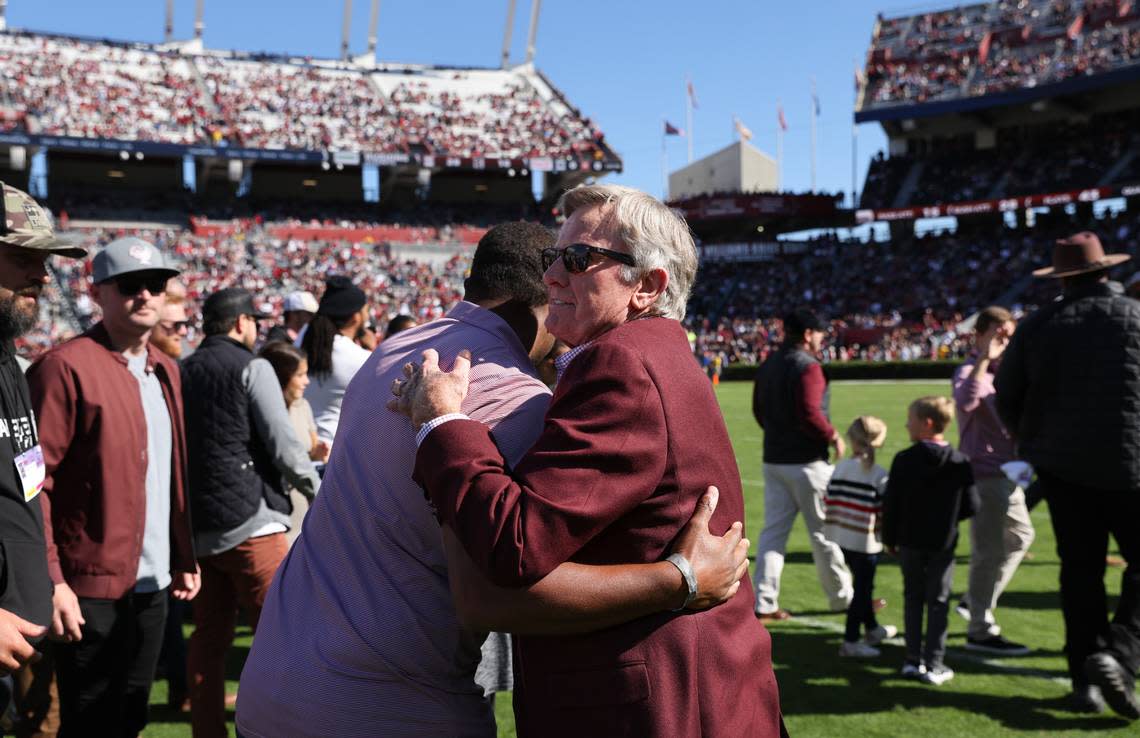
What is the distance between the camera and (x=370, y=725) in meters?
1.99

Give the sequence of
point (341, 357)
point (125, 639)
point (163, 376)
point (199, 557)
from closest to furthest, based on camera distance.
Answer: point (125, 639) < point (163, 376) < point (199, 557) < point (341, 357)

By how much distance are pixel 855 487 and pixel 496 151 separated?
4937 centimetres

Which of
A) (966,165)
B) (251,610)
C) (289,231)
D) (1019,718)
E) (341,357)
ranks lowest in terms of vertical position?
(1019,718)

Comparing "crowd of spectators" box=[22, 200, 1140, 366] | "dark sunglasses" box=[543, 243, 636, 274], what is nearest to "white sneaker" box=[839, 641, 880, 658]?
"dark sunglasses" box=[543, 243, 636, 274]

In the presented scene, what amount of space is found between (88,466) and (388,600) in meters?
1.97

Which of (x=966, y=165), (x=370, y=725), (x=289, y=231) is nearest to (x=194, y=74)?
(x=289, y=231)

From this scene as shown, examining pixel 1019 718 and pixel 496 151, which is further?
pixel 496 151

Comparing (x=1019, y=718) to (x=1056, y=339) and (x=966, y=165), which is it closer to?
(x=1056, y=339)

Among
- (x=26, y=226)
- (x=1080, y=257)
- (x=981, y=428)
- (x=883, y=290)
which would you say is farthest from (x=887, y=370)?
(x=26, y=226)

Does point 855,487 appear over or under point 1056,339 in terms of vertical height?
under

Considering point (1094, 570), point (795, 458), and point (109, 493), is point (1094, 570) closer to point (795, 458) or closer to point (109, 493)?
point (795, 458)

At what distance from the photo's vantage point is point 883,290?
46156mm

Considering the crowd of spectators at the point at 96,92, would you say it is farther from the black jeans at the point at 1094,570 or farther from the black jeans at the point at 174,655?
the black jeans at the point at 1094,570

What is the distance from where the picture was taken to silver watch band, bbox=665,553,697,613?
1.79 metres
